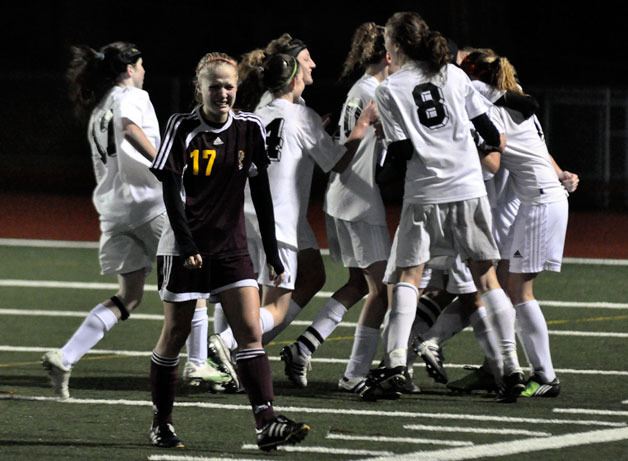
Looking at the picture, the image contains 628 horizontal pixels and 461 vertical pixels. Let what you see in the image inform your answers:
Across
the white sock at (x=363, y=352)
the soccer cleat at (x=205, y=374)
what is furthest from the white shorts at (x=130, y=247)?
the white sock at (x=363, y=352)

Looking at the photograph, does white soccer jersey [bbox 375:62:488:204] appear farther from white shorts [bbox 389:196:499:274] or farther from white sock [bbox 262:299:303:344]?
white sock [bbox 262:299:303:344]

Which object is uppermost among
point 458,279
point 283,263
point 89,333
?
point 283,263

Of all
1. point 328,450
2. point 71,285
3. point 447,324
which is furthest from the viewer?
point 71,285

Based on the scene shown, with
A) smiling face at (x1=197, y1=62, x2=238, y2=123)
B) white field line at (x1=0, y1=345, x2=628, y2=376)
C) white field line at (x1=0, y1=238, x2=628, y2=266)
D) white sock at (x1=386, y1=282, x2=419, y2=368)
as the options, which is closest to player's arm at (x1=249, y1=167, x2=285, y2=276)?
smiling face at (x1=197, y1=62, x2=238, y2=123)

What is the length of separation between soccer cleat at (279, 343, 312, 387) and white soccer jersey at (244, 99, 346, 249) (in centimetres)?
68

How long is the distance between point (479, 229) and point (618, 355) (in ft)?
8.12

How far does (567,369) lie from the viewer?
1048 cm

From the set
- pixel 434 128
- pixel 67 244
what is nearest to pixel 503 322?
pixel 434 128

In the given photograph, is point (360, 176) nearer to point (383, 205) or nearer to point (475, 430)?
point (383, 205)

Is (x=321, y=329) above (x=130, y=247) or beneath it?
beneath

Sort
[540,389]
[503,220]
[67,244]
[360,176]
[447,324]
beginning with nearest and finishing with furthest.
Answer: [540,389]
[360,176]
[447,324]
[503,220]
[67,244]

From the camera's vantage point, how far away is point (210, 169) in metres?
7.69

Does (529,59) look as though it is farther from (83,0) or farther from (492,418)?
(492,418)

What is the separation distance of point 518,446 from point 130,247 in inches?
120
